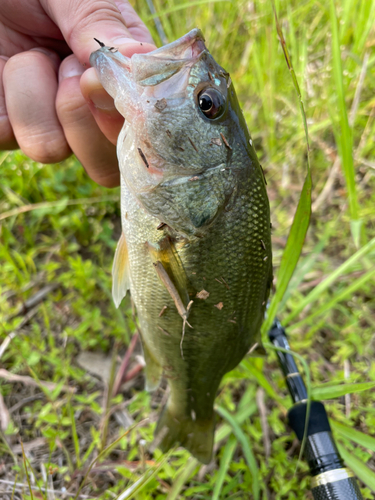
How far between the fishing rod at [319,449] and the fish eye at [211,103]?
123 centimetres

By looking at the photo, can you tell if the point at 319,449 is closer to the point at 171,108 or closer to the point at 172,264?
the point at 172,264

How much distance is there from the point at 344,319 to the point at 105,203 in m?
2.22

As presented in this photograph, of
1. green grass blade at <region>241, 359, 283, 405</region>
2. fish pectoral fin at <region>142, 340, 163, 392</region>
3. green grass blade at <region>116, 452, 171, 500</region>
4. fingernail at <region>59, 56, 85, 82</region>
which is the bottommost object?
green grass blade at <region>116, 452, 171, 500</region>

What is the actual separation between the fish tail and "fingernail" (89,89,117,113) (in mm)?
1576

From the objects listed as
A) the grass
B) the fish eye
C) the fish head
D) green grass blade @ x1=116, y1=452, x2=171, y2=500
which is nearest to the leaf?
the grass

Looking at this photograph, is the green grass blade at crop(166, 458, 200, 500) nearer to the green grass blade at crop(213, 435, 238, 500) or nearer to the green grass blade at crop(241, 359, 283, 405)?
the green grass blade at crop(213, 435, 238, 500)

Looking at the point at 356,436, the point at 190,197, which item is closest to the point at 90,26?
the point at 190,197

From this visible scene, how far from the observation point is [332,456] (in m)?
1.35

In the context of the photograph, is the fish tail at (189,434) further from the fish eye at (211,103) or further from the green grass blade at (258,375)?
the fish eye at (211,103)

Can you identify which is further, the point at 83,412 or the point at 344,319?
the point at 344,319

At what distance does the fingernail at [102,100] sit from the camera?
1356mm

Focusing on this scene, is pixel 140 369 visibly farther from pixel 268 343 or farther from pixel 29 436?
pixel 268 343

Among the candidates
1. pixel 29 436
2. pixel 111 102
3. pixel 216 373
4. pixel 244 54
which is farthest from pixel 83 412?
pixel 244 54

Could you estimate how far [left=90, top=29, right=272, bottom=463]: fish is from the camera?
1.20 m
